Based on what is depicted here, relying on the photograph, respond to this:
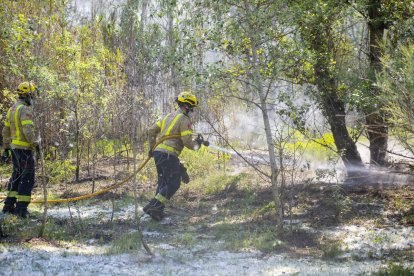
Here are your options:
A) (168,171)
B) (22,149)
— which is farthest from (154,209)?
(22,149)

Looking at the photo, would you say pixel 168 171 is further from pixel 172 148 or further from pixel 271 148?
pixel 271 148

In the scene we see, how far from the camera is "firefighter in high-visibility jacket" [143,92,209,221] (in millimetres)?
8328

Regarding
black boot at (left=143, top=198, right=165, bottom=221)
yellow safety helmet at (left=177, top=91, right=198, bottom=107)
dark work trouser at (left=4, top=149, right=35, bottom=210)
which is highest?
yellow safety helmet at (left=177, top=91, right=198, bottom=107)

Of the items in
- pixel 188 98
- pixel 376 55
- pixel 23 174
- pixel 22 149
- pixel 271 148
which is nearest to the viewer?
pixel 271 148

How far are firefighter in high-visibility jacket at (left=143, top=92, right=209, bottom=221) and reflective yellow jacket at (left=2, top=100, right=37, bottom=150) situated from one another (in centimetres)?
190

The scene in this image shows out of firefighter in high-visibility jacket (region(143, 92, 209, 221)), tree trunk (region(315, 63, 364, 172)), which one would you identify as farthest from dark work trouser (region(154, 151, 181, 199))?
tree trunk (region(315, 63, 364, 172))

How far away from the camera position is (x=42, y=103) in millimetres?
11523

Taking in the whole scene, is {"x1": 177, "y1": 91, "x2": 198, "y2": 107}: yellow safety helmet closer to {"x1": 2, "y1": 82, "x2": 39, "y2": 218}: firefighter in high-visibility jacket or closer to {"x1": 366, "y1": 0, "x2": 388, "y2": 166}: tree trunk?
{"x1": 2, "y1": 82, "x2": 39, "y2": 218}: firefighter in high-visibility jacket

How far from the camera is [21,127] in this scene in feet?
26.9

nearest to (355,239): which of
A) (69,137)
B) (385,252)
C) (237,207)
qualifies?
(385,252)

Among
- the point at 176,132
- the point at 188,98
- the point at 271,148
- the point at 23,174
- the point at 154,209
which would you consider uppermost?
the point at 188,98

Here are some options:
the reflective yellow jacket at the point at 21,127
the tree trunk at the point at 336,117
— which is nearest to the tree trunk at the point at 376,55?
the tree trunk at the point at 336,117

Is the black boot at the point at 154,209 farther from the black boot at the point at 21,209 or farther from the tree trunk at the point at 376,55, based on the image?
the tree trunk at the point at 376,55

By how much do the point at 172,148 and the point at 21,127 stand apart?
7.65 ft
